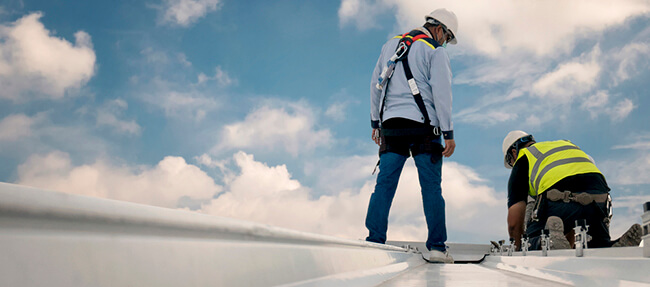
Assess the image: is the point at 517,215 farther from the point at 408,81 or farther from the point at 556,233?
the point at 408,81

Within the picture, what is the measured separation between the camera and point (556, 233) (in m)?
2.86

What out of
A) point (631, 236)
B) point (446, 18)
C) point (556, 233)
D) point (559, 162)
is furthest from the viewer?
point (446, 18)

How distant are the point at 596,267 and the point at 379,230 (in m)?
1.57

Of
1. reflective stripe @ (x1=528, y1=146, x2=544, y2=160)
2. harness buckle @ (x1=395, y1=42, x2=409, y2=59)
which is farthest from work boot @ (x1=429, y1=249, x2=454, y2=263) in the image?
harness buckle @ (x1=395, y1=42, x2=409, y2=59)

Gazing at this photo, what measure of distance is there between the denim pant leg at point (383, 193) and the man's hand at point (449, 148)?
28 cm

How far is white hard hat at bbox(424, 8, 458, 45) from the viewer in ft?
11.5

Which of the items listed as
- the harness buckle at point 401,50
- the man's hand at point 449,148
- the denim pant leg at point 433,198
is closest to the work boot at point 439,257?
the denim pant leg at point 433,198

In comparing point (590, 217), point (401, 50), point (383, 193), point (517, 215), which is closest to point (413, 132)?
point (383, 193)

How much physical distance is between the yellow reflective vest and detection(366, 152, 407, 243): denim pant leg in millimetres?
1010

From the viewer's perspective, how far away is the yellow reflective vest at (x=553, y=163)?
306 cm

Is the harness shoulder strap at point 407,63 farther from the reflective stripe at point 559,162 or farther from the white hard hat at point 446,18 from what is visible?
the reflective stripe at point 559,162

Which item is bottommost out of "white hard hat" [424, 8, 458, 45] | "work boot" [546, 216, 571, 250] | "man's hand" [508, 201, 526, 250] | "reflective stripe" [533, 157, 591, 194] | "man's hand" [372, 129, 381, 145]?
"work boot" [546, 216, 571, 250]

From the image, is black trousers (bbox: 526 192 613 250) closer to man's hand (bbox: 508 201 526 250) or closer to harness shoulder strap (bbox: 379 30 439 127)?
man's hand (bbox: 508 201 526 250)

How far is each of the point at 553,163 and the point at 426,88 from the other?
3.23ft
